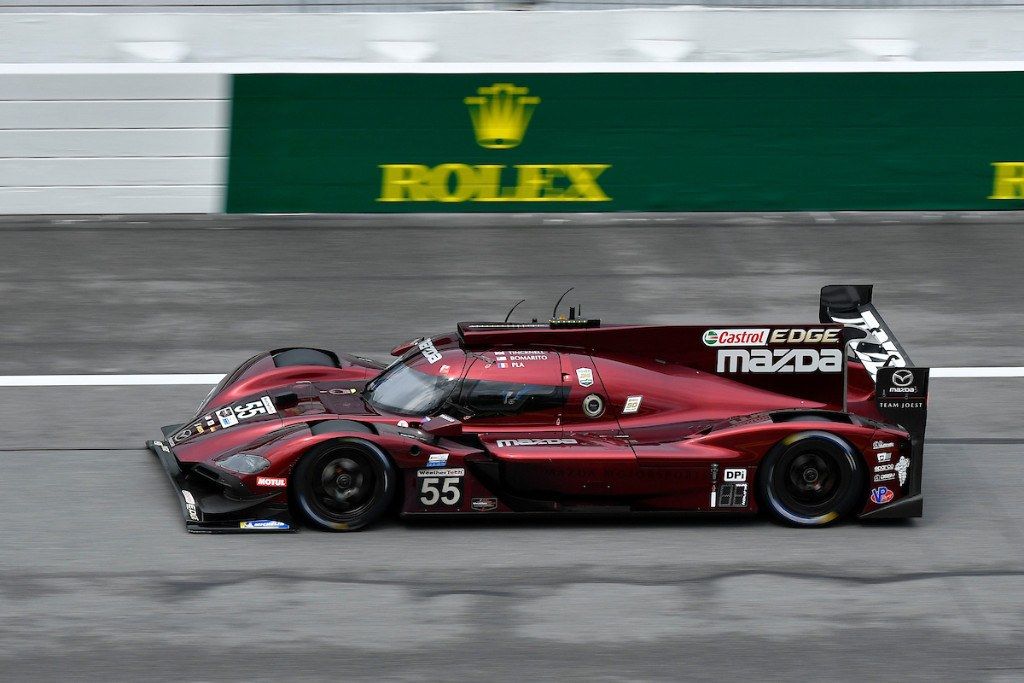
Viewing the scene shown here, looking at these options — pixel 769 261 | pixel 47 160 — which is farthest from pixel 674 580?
pixel 47 160

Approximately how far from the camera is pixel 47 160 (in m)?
16.4

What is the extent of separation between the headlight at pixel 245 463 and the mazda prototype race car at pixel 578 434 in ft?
0.04

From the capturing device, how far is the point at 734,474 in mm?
8320

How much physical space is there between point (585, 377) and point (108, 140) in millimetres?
9630

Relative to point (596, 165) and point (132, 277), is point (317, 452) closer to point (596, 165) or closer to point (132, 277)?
point (132, 277)

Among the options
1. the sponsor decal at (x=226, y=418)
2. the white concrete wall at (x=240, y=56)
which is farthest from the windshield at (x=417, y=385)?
the white concrete wall at (x=240, y=56)

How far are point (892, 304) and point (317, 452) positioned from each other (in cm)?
802

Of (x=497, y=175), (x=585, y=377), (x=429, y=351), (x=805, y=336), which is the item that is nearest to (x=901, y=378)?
(x=805, y=336)

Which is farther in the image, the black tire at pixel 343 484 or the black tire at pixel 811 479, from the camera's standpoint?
the black tire at pixel 811 479

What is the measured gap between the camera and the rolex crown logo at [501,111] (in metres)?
16.4

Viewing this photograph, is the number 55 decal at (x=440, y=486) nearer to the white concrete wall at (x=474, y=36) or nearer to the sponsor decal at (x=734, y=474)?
the sponsor decal at (x=734, y=474)

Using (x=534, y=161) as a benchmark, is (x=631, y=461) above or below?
below

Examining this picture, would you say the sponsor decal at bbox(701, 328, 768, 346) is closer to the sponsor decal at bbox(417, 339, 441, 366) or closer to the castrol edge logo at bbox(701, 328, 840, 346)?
the castrol edge logo at bbox(701, 328, 840, 346)

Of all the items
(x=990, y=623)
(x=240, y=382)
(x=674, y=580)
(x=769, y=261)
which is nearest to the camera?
(x=990, y=623)
